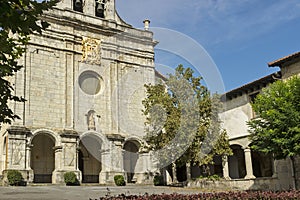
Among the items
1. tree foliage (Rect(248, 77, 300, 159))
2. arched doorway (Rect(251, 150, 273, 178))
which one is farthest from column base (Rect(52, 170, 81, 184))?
arched doorway (Rect(251, 150, 273, 178))

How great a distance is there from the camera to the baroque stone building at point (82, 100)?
26359mm

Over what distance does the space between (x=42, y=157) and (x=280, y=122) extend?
18027 mm

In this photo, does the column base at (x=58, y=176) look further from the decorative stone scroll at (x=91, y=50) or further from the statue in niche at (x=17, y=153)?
the decorative stone scroll at (x=91, y=50)

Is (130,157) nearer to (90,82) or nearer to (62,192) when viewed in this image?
(90,82)

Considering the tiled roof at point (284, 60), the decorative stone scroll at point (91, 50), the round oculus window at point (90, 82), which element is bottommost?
the tiled roof at point (284, 60)

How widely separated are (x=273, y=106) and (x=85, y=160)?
1625 cm

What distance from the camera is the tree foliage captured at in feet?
58.7

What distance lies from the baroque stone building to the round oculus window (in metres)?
0.08

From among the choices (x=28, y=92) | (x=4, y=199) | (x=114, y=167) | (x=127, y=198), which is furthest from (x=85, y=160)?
(x=127, y=198)

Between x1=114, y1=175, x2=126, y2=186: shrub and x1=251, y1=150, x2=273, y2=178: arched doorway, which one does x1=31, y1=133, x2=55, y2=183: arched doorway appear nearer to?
x1=114, y1=175, x2=126, y2=186: shrub

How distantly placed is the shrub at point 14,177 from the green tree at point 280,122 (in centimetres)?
1464

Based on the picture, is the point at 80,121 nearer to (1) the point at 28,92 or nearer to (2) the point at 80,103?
(2) the point at 80,103

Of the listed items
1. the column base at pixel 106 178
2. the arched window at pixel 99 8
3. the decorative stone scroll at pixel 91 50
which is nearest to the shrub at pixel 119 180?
the column base at pixel 106 178

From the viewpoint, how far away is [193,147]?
21.7 m
